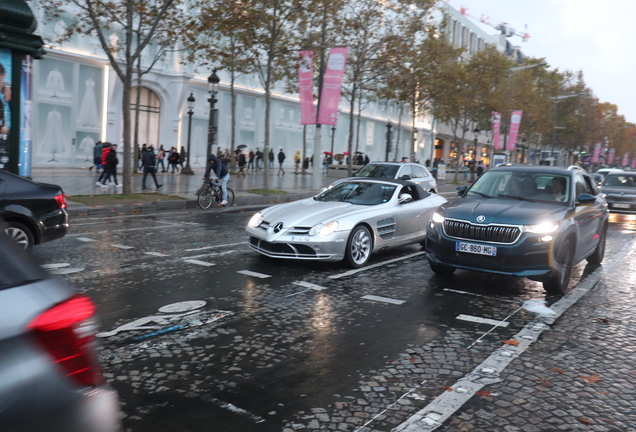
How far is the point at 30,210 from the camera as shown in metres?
8.02

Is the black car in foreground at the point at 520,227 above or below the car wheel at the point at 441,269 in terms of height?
above

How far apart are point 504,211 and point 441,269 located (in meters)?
1.20

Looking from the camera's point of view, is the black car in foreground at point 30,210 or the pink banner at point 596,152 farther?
the pink banner at point 596,152

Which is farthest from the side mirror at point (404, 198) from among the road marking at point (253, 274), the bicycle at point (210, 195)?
the bicycle at point (210, 195)

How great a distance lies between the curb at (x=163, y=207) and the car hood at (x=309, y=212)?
18.5 feet

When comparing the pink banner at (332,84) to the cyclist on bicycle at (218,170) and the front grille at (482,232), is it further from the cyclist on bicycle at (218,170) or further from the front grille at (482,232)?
the front grille at (482,232)

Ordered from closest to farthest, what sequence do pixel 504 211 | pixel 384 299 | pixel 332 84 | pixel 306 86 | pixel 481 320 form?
pixel 481 320
pixel 384 299
pixel 504 211
pixel 332 84
pixel 306 86

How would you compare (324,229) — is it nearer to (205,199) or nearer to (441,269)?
(441,269)

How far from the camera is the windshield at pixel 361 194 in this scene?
9.52m

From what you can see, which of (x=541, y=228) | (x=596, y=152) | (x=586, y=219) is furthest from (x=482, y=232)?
(x=596, y=152)

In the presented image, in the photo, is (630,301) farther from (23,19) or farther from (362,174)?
(23,19)

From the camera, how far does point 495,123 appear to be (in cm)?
4419

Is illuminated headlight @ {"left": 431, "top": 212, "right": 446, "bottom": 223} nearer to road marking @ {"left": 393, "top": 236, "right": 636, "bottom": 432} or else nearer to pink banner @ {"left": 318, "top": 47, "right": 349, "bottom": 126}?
road marking @ {"left": 393, "top": 236, "right": 636, "bottom": 432}

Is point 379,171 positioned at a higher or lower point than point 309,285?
higher
